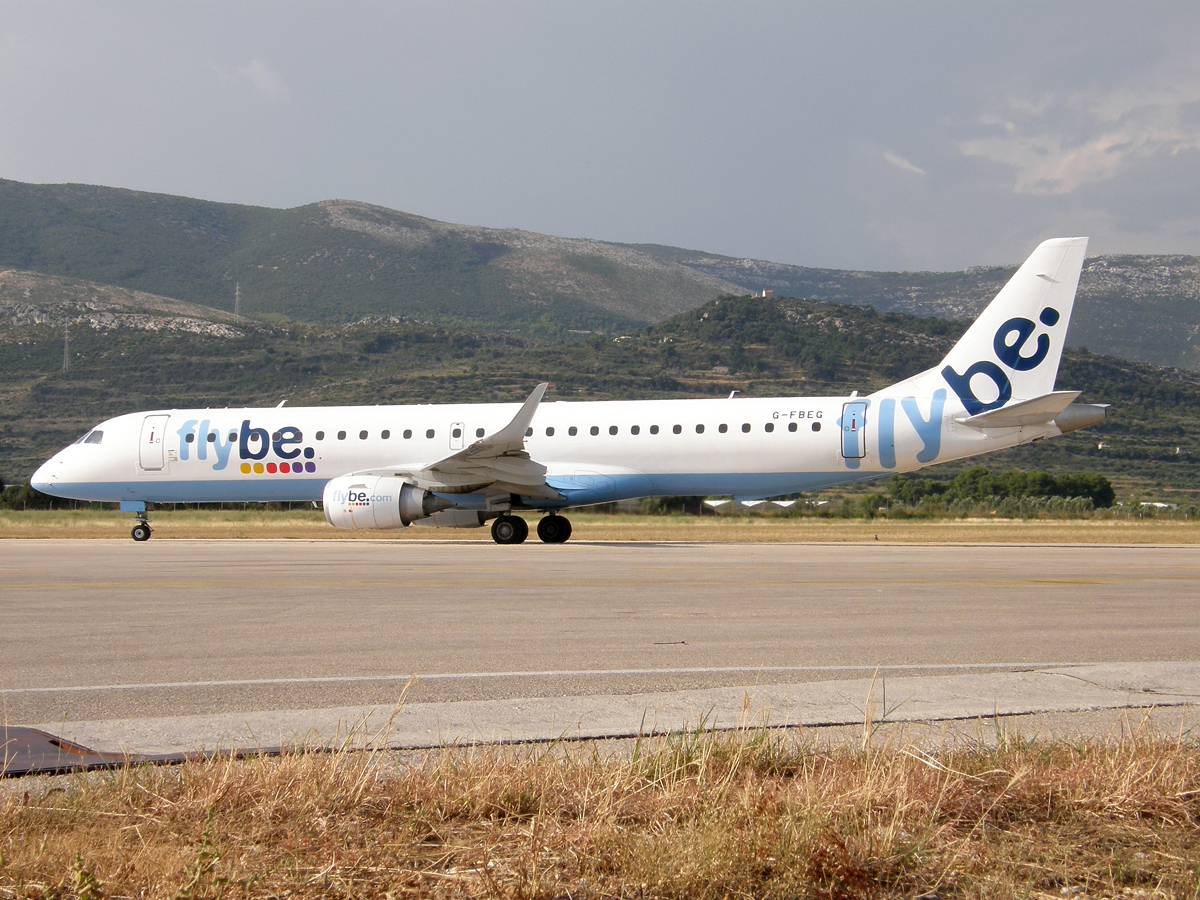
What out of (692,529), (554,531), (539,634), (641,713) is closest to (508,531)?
(554,531)

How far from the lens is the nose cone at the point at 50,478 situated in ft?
90.2

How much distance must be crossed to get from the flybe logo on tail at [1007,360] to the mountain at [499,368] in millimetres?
54648

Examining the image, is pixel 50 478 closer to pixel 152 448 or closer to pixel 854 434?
pixel 152 448

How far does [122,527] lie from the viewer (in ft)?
111

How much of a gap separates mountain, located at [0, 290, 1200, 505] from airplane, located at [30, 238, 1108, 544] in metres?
54.7

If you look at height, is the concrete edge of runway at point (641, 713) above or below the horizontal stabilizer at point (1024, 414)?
below

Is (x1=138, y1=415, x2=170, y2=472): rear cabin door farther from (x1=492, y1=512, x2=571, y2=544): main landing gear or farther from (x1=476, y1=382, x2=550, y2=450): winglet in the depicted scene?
(x1=476, y1=382, x2=550, y2=450): winglet

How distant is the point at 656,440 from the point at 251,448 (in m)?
10.3

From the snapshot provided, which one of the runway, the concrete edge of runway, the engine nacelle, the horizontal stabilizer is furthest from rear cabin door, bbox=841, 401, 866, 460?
the concrete edge of runway

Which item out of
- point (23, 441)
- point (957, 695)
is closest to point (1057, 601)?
point (957, 695)

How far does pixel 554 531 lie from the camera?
24281 millimetres

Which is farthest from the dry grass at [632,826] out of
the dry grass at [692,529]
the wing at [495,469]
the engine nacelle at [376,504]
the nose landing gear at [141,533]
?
the nose landing gear at [141,533]

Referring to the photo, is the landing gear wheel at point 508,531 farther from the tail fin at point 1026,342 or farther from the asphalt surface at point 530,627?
the tail fin at point 1026,342

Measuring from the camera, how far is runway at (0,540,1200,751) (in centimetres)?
628
